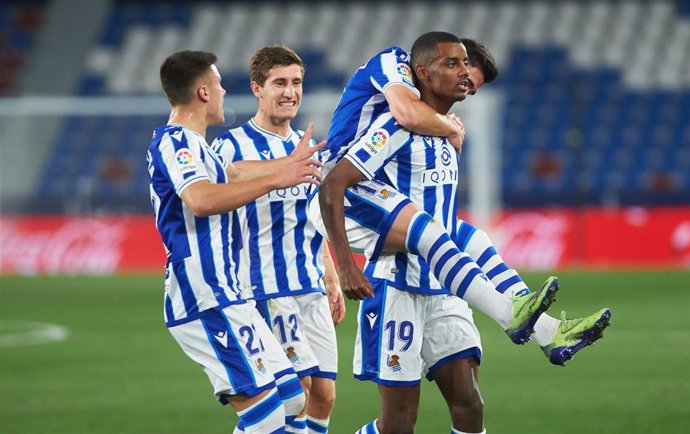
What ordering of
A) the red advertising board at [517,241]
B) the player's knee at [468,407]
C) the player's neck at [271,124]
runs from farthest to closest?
the red advertising board at [517,241] < the player's neck at [271,124] < the player's knee at [468,407]

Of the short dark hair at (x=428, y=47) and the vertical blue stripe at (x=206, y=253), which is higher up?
the short dark hair at (x=428, y=47)

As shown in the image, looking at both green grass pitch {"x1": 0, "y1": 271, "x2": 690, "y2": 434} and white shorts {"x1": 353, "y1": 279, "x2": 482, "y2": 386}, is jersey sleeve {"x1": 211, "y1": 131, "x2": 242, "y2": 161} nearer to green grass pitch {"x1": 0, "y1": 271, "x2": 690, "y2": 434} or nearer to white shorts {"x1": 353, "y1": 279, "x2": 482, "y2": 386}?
white shorts {"x1": 353, "y1": 279, "x2": 482, "y2": 386}

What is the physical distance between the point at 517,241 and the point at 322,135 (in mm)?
3726

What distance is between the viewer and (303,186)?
671cm

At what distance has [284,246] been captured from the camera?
21.6ft

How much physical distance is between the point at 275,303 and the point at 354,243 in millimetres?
851

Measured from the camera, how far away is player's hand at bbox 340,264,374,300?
17.8 ft

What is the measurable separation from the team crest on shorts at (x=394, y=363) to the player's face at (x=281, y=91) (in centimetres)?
167

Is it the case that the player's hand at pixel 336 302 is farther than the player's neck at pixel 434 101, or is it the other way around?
the player's hand at pixel 336 302

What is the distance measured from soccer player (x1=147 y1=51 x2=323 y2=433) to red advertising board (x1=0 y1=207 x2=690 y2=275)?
14378mm

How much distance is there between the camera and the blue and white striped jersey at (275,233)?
652cm

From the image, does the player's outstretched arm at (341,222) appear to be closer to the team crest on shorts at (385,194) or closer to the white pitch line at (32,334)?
the team crest on shorts at (385,194)

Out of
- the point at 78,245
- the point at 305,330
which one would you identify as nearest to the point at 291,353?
the point at 305,330

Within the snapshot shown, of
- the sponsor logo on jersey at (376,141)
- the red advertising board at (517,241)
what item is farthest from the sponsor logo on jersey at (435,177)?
the red advertising board at (517,241)
